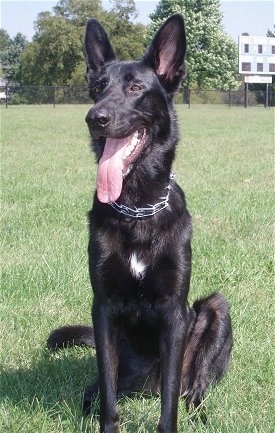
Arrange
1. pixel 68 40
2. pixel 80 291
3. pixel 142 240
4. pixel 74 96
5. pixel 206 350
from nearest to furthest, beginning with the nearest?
pixel 142 240, pixel 206 350, pixel 80 291, pixel 74 96, pixel 68 40

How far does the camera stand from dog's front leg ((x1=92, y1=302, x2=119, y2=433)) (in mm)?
2672

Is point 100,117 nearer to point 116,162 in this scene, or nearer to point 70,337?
point 116,162

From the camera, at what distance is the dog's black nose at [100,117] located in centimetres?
265

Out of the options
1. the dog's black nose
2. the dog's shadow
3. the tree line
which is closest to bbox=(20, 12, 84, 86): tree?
the tree line

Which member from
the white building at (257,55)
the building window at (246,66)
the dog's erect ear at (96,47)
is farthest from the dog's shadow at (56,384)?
the building window at (246,66)

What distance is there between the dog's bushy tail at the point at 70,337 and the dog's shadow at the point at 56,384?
5 centimetres

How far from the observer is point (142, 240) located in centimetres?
276

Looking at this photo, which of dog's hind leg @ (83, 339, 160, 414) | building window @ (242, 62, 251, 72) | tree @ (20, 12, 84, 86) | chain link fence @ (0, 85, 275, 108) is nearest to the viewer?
dog's hind leg @ (83, 339, 160, 414)

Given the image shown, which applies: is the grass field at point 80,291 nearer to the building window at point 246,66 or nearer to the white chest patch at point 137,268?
the white chest patch at point 137,268

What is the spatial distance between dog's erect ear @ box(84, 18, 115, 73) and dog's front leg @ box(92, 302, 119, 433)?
4.17 ft

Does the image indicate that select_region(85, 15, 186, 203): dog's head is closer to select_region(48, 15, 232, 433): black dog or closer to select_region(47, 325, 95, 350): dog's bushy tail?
select_region(48, 15, 232, 433): black dog

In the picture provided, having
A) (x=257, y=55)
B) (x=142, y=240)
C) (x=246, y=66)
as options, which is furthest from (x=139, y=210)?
(x=257, y=55)

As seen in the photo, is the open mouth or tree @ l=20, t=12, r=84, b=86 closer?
the open mouth

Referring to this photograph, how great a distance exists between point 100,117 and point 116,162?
0.23 meters
